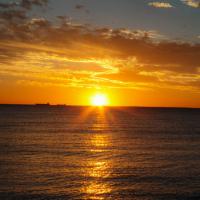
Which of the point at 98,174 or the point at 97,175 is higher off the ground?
the point at 97,175

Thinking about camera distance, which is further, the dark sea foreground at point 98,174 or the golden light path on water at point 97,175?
→ the golden light path on water at point 97,175

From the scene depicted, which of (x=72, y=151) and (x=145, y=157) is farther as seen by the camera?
(x=72, y=151)

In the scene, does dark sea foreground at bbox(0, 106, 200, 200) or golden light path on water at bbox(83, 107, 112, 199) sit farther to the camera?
golden light path on water at bbox(83, 107, 112, 199)

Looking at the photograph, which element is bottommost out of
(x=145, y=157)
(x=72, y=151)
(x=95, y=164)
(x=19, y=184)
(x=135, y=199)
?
(x=72, y=151)

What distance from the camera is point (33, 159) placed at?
51.8 m

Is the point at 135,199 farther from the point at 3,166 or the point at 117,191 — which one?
the point at 3,166

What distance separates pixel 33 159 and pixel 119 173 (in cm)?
1550

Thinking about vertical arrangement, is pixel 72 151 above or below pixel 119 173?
below

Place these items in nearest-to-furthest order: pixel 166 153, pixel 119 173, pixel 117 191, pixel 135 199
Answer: pixel 135 199, pixel 117 191, pixel 119 173, pixel 166 153

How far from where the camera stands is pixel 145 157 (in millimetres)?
56031

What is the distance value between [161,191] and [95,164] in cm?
1632

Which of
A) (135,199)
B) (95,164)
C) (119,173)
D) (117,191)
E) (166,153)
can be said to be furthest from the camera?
(166,153)

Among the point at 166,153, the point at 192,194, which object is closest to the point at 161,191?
the point at 192,194

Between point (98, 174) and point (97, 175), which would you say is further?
point (98, 174)
